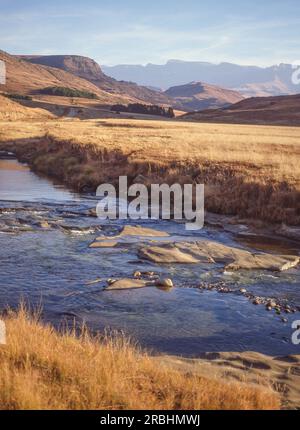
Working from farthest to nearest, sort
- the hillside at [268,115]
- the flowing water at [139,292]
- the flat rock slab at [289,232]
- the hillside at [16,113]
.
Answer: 1. the hillside at [268,115]
2. the hillside at [16,113]
3. the flat rock slab at [289,232]
4. the flowing water at [139,292]

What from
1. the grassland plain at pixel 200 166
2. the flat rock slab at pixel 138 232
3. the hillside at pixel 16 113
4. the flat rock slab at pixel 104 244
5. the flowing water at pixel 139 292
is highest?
the hillside at pixel 16 113

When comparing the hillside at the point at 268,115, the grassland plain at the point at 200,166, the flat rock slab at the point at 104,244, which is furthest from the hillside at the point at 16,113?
the flat rock slab at the point at 104,244

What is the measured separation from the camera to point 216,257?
56.6ft

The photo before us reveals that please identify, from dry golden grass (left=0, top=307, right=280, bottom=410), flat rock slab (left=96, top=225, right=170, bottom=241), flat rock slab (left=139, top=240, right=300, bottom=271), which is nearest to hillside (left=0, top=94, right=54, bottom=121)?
flat rock slab (left=96, top=225, right=170, bottom=241)

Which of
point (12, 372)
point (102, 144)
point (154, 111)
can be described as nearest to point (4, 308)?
point (12, 372)

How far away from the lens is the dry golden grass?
6230 millimetres

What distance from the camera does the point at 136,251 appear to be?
1789 cm

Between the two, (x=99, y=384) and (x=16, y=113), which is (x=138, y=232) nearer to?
(x=99, y=384)

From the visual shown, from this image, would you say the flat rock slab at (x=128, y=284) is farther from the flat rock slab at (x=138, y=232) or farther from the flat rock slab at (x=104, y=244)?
the flat rock slab at (x=138, y=232)

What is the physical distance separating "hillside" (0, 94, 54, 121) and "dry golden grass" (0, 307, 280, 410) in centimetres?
8333

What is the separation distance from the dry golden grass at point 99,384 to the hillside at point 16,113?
83.3m

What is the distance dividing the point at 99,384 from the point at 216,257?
1109cm

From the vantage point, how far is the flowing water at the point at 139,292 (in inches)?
440

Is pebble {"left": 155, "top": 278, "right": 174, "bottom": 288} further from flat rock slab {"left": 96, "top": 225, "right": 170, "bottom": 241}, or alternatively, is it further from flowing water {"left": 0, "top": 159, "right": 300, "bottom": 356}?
flat rock slab {"left": 96, "top": 225, "right": 170, "bottom": 241}
